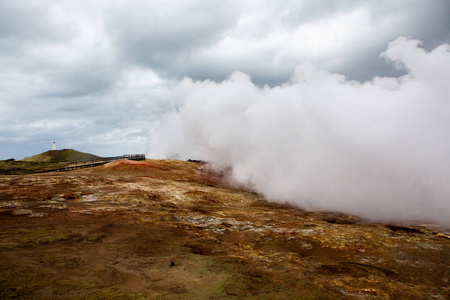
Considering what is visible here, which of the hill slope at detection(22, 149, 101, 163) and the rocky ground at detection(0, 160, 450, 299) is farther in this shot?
the hill slope at detection(22, 149, 101, 163)

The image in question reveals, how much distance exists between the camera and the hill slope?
76625mm

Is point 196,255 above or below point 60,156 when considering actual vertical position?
below

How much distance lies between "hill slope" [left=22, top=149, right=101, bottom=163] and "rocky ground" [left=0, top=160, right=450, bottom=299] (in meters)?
72.9

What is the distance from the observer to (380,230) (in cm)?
1214

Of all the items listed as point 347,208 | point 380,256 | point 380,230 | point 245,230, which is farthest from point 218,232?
point 347,208

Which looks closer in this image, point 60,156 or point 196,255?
point 196,255

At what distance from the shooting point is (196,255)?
306 inches

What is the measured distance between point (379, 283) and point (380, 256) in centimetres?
260

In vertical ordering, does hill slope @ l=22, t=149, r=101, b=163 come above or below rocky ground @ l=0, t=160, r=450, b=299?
above

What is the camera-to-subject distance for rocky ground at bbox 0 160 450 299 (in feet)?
17.1

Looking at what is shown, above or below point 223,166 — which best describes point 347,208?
below

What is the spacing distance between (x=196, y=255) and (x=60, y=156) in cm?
9017

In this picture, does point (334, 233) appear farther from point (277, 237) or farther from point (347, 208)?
point (347, 208)

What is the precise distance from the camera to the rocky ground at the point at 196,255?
521 cm
